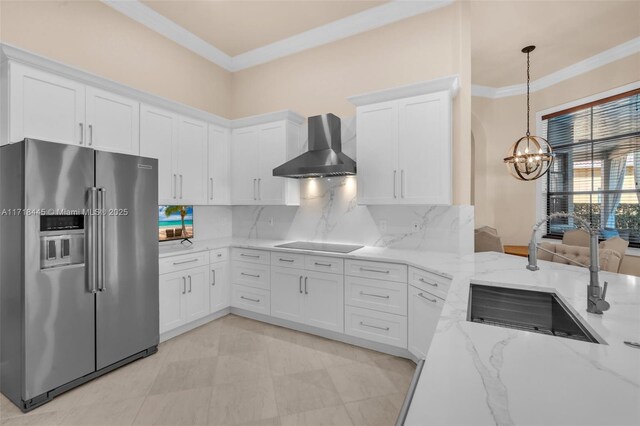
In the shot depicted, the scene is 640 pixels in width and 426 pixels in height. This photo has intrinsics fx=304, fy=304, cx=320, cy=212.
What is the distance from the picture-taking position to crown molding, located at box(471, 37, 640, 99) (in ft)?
13.0

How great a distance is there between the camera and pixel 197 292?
10.9 feet

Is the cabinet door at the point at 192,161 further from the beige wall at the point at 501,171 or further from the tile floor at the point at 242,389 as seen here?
the beige wall at the point at 501,171

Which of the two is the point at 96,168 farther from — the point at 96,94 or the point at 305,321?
the point at 305,321

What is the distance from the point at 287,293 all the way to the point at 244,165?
1.75 meters

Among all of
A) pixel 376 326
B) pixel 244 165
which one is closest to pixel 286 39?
pixel 244 165

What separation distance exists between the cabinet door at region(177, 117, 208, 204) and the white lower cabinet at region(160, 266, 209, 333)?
0.83 metres

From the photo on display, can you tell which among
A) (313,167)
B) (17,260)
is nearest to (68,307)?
(17,260)

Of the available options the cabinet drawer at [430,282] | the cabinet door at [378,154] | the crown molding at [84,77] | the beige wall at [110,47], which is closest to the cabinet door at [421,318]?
the cabinet drawer at [430,282]

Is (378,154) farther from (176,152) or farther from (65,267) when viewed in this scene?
(65,267)

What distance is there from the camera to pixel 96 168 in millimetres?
2355

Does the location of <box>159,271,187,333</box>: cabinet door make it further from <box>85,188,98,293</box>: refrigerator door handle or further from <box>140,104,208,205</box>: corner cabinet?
<box>140,104,208,205</box>: corner cabinet

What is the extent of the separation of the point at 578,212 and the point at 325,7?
471 cm

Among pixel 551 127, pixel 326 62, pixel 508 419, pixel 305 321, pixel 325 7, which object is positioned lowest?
pixel 305 321

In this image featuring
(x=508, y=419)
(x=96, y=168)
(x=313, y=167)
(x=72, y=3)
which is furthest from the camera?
(x=313, y=167)
